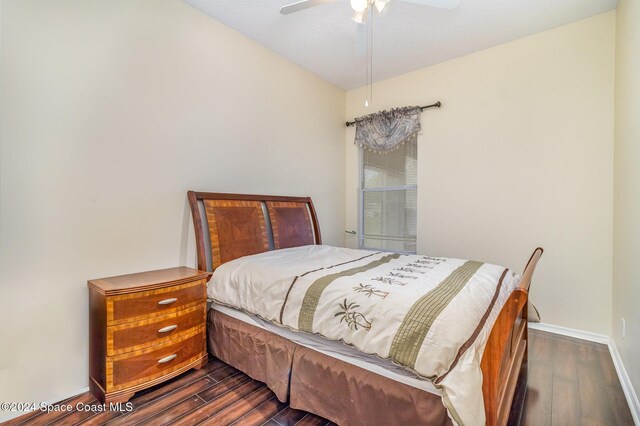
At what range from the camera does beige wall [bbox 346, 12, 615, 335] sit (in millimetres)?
2602

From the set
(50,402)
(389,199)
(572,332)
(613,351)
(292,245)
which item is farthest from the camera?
(389,199)

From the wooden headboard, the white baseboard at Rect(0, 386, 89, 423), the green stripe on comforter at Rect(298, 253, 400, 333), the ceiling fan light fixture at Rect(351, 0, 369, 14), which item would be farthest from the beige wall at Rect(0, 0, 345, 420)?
the ceiling fan light fixture at Rect(351, 0, 369, 14)

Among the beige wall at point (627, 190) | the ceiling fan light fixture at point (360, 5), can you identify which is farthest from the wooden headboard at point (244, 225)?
the beige wall at point (627, 190)

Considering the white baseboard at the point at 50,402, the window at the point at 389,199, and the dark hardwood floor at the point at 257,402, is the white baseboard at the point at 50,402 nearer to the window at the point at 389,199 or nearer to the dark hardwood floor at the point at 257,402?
the dark hardwood floor at the point at 257,402

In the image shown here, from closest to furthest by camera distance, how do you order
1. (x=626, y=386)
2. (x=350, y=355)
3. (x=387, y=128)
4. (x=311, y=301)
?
(x=350, y=355)
(x=311, y=301)
(x=626, y=386)
(x=387, y=128)

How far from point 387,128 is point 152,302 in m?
3.27

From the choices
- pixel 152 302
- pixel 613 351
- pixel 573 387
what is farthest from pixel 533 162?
pixel 152 302

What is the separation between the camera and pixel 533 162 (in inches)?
114

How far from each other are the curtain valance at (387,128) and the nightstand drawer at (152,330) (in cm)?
295

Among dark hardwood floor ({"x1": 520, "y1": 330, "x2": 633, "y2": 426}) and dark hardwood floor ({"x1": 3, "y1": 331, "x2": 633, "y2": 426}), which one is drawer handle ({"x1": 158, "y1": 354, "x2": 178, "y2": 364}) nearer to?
dark hardwood floor ({"x1": 3, "y1": 331, "x2": 633, "y2": 426})

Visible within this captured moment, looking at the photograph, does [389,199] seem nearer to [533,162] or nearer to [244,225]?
[533,162]

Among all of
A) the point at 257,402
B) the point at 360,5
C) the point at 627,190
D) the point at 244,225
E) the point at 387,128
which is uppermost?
the point at 360,5

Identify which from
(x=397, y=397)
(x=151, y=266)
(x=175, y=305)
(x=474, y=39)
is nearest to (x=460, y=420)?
(x=397, y=397)

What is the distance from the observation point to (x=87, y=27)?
1.91 m
